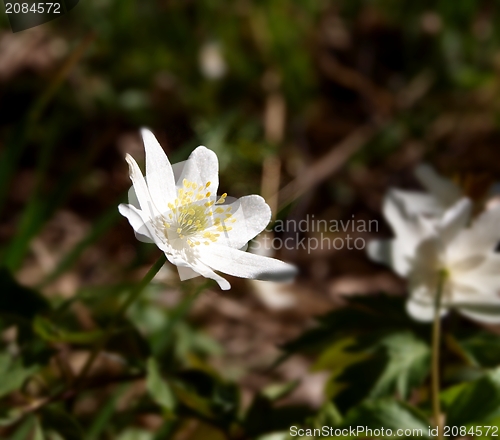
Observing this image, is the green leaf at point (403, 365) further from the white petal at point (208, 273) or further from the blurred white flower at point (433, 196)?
the white petal at point (208, 273)

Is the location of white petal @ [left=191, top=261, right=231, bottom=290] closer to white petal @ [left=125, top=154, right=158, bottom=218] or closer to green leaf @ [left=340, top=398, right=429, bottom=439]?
white petal @ [left=125, top=154, right=158, bottom=218]

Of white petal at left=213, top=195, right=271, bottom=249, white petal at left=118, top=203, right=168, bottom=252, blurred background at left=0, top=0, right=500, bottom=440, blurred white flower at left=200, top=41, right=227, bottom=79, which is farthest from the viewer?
blurred white flower at left=200, top=41, right=227, bottom=79

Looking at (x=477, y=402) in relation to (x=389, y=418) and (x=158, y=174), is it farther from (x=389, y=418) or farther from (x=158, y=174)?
(x=158, y=174)

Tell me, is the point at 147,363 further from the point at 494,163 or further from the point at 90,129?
the point at 494,163

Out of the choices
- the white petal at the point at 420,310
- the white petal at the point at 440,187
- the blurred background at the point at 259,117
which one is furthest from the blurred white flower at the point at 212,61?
the white petal at the point at 420,310

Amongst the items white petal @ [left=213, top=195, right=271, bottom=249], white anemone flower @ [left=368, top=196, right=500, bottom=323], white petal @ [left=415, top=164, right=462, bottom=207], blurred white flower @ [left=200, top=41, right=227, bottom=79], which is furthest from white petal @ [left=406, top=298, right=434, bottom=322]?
blurred white flower @ [left=200, top=41, right=227, bottom=79]
